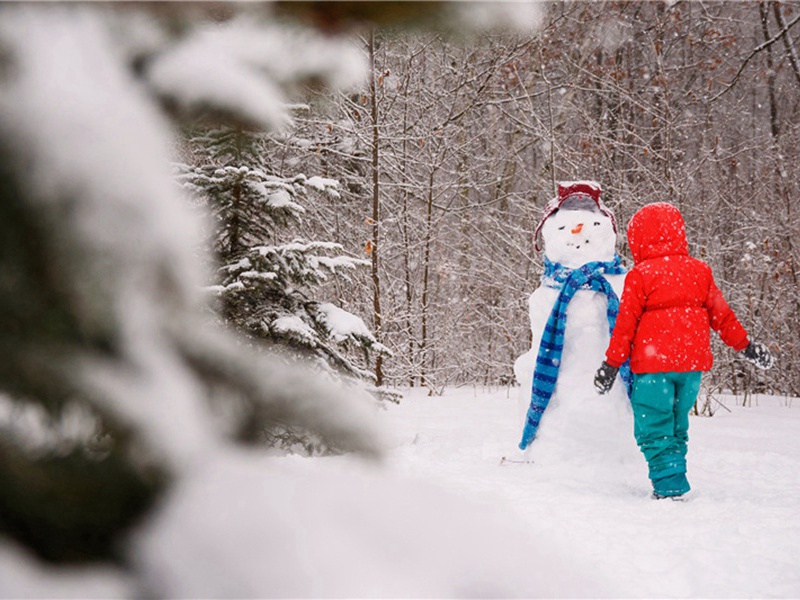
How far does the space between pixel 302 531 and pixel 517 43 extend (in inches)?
395

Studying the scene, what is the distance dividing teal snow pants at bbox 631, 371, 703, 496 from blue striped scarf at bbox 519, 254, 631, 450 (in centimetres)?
45

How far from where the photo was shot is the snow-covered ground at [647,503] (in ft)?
6.86

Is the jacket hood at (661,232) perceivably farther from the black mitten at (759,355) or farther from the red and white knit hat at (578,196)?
the red and white knit hat at (578,196)

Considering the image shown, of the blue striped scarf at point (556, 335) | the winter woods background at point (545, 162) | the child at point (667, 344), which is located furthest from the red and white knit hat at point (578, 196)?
the winter woods background at point (545, 162)

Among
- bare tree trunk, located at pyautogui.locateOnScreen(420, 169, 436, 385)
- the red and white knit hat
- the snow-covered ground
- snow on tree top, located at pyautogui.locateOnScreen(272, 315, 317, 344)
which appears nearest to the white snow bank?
the snow-covered ground

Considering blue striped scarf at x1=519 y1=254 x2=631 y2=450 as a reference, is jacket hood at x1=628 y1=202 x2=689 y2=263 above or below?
above

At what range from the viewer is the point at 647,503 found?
10.3 feet

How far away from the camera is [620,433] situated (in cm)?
386

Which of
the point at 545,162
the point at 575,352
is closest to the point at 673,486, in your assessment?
the point at 575,352

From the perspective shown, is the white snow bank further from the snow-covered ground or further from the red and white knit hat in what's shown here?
the red and white knit hat

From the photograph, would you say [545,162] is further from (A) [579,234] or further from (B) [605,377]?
(B) [605,377]

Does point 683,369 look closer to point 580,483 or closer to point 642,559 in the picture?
point 580,483

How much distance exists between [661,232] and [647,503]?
1.54 meters

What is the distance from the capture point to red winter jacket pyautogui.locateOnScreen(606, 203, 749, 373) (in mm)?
3375
